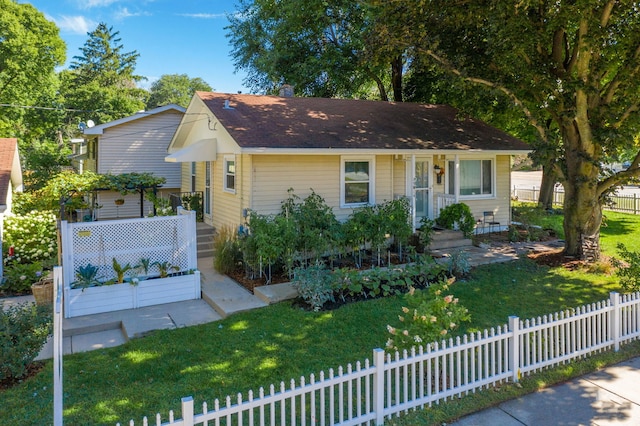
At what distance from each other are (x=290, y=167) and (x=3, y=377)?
7.61 meters

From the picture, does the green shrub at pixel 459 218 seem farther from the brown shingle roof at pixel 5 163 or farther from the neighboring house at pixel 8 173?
the brown shingle roof at pixel 5 163

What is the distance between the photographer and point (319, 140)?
448 inches

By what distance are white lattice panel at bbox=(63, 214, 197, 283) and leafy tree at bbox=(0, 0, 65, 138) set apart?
85.5ft

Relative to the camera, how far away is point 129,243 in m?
8.48

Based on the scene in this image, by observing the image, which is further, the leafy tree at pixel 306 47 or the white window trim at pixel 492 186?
the leafy tree at pixel 306 47

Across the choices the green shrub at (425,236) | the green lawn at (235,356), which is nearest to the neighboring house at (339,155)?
the green shrub at (425,236)

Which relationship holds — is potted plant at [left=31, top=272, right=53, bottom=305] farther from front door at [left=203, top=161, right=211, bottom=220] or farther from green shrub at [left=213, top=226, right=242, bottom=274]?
front door at [left=203, top=161, right=211, bottom=220]

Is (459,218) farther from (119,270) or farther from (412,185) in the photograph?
(119,270)

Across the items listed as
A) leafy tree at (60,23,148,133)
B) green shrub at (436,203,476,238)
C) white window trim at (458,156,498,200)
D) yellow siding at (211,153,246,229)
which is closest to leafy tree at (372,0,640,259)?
green shrub at (436,203,476,238)

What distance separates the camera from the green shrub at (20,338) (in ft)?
16.7

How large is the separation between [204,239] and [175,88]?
228 feet

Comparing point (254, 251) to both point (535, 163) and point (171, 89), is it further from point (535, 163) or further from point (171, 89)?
point (171, 89)

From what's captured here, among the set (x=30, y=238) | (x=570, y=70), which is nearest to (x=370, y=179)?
(x=570, y=70)

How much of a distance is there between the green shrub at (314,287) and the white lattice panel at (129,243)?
2419 mm
